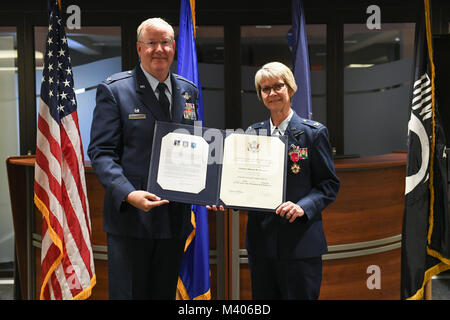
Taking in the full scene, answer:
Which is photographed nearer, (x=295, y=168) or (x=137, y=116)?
(x=137, y=116)

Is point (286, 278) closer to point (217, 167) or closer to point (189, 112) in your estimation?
point (217, 167)

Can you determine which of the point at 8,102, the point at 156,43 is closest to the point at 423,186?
the point at 156,43

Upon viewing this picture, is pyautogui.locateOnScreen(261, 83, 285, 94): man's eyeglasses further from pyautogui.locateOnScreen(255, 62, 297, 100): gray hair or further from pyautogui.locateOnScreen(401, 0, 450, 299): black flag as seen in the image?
pyautogui.locateOnScreen(401, 0, 450, 299): black flag

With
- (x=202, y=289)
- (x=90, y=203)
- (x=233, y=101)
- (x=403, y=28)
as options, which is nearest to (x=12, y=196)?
(x=90, y=203)

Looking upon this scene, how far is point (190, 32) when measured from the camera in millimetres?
2787

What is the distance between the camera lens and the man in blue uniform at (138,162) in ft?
5.29

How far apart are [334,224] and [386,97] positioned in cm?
212

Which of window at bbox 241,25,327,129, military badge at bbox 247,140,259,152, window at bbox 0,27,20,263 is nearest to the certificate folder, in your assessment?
military badge at bbox 247,140,259,152

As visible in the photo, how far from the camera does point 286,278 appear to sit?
1.74 meters

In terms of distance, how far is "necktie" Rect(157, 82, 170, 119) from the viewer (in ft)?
5.56

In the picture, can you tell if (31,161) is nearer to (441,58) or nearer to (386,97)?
(386,97)

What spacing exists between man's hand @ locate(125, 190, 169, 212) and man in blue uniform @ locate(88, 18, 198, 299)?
1 cm

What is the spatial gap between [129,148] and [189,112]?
0.30m

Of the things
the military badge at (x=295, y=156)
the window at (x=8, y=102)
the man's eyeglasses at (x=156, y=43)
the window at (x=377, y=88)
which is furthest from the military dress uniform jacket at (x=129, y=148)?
the window at (x=377, y=88)
